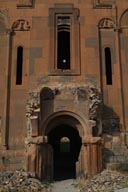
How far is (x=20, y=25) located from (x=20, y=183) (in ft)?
28.4

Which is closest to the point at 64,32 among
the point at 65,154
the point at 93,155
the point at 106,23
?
the point at 106,23

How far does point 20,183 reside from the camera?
46.7 feet

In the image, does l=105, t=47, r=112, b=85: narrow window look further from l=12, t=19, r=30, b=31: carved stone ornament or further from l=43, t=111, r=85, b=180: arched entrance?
l=12, t=19, r=30, b=31: carved stone ornament

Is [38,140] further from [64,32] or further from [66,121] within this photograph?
[64,32]

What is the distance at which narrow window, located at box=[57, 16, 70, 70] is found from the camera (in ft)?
61.8

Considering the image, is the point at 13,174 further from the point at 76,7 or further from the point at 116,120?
the point at 76,7

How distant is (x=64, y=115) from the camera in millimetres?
16906

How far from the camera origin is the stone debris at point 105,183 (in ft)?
45.6

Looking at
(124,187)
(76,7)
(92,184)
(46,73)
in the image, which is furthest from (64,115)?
(76,7)

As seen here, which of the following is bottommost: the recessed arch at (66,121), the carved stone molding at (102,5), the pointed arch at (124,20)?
the recessed arch at (66,121)

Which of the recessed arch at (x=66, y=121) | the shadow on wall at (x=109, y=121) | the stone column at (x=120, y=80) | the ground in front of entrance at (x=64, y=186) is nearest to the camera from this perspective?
the ground in front of entrance at (x=64, y=186)

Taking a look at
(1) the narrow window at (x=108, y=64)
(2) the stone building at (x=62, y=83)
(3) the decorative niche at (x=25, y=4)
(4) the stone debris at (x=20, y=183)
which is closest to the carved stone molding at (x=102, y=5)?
(2) the stone building at (x=62, y=83)

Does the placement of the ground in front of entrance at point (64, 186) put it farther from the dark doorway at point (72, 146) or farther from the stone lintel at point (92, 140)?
the dark doorway at point (72, 146)

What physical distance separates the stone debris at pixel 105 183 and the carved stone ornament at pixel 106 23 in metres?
7.86
